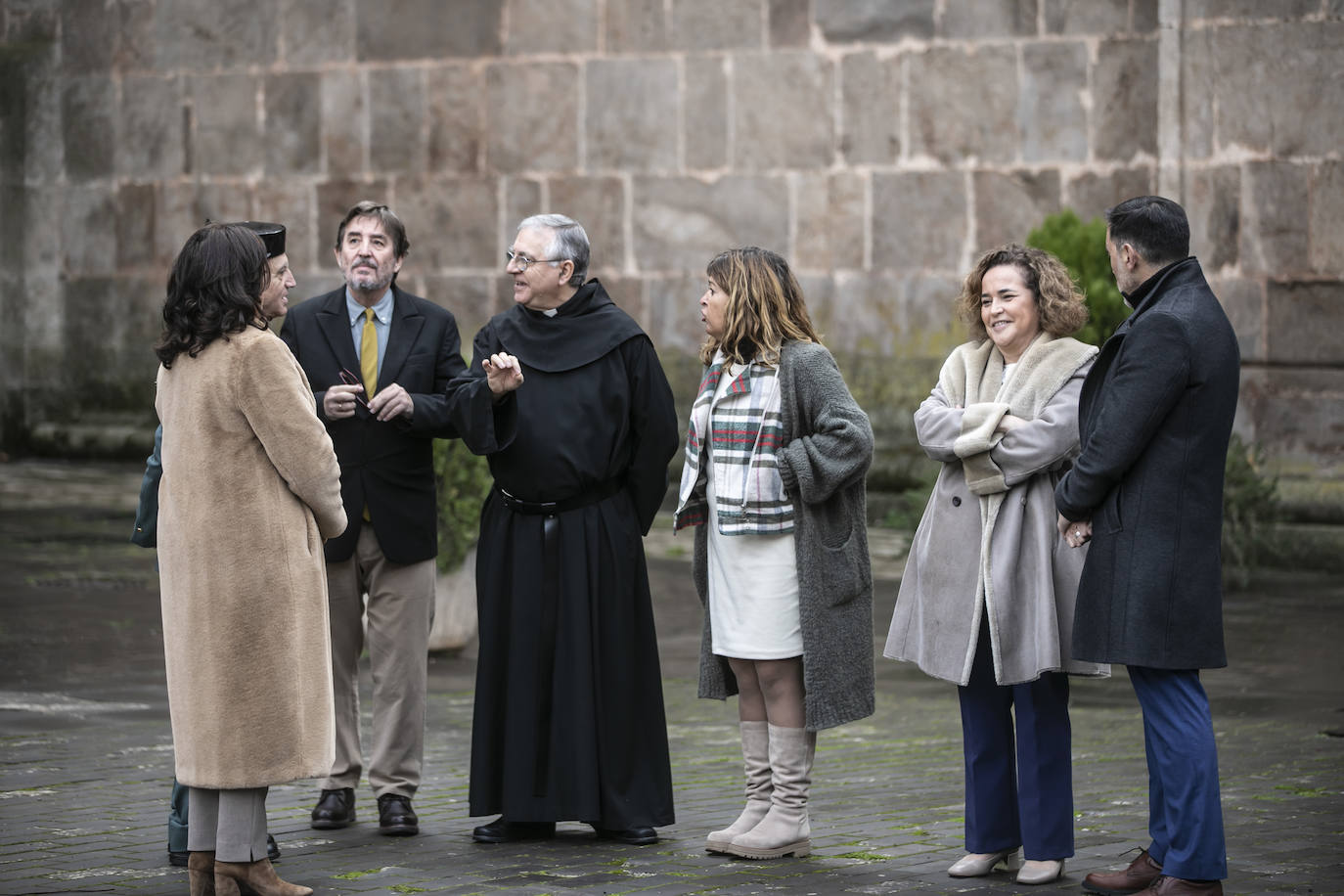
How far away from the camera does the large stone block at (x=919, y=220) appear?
1435 centimetres

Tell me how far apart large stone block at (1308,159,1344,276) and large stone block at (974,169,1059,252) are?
175 cm

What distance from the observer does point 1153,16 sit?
45.3 ft

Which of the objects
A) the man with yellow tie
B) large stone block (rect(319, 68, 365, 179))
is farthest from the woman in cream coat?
large stone block (rect(319, 68, 365, 179))

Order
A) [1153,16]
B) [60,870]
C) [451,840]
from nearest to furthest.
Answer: [60,870] < [451,840] < [1153,16]

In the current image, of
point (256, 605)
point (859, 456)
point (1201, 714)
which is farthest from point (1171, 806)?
point (256, 605)

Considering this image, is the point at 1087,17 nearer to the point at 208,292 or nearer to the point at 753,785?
the point at 753,785

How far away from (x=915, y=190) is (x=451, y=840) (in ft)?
29.3

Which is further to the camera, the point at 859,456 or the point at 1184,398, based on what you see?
the point at 859,456

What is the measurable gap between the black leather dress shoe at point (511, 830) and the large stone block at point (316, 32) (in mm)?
10735

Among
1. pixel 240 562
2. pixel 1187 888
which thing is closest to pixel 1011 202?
pixel 1187 888

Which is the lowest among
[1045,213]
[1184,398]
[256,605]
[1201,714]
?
[1201,714]

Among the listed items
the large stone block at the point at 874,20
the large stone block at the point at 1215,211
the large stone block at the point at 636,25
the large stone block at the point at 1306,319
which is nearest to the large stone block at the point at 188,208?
the large stone block at the point at 636,25

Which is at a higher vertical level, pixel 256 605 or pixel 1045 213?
pixel 1045 213

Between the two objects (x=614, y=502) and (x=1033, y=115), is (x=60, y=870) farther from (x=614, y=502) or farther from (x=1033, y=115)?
(x=1033, y=115)
